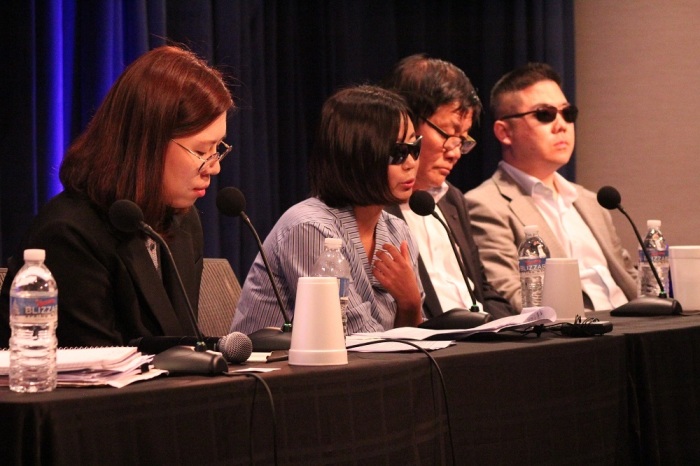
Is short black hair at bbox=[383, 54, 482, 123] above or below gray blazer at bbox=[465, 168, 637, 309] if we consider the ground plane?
above

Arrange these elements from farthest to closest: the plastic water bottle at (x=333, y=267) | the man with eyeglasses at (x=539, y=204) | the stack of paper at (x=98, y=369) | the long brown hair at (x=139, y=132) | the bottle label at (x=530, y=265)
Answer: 1. the man with eyeglasses at (x=539, y=204)
2. the bottle label at (x=530, y=265)
3. the plastic water bottle at (x=333, y=267)
4. the long brown hair at (x=139, y=132)
5. the stack of paper at (x=98, y=369)

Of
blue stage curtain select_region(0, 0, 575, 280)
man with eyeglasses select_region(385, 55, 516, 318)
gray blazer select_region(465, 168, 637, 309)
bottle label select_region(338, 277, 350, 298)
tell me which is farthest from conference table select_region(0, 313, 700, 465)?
blue stage curtain select_region(0, 0, 575, 280)

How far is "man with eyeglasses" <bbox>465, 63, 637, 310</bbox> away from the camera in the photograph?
3.73 meters

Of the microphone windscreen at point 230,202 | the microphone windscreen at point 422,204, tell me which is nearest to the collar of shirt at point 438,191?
the microphone windscreen at point 422,204

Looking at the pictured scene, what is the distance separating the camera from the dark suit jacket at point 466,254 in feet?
11.2

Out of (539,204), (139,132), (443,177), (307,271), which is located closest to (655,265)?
(539,204)

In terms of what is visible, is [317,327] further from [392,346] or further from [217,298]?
[217,298]

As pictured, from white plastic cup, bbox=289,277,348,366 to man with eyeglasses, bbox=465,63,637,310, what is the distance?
2.01m

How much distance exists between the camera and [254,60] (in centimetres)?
420

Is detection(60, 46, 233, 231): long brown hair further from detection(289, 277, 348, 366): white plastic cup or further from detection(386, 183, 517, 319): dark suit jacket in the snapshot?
detection(386, 183, 517, 319): dark suit jacket

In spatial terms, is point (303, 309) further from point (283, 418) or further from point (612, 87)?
point (612, 87)

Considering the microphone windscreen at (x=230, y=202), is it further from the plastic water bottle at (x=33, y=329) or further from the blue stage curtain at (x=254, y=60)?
the blue stage curtain at (x=254, y=60)

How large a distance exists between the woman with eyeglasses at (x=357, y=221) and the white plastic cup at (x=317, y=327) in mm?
859

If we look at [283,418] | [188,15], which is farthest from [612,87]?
[283,418]
